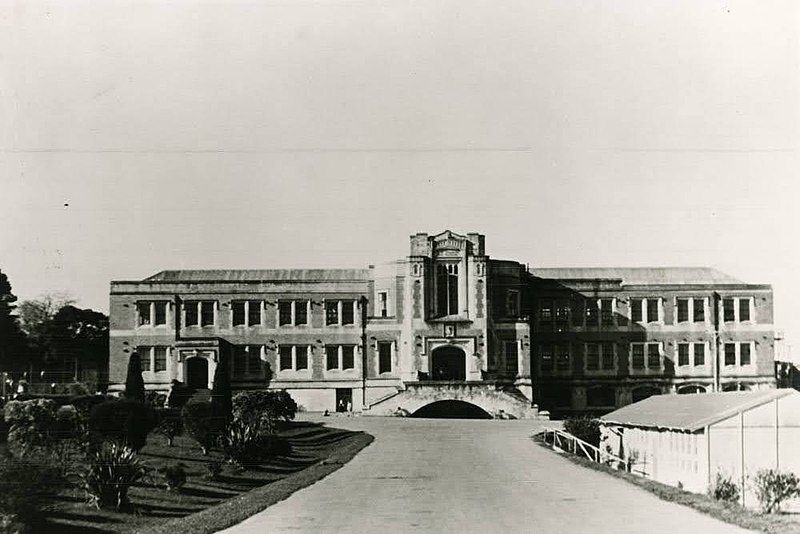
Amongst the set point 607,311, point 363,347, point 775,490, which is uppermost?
point 607,311

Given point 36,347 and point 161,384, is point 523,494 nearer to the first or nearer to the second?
point 161,384

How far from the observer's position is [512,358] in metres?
59.6

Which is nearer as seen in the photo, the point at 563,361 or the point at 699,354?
the point at 699,354

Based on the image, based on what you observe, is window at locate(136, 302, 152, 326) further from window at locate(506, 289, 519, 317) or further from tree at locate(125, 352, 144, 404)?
window at locate(506, 289, 519, 317)

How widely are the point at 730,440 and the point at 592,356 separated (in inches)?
1501

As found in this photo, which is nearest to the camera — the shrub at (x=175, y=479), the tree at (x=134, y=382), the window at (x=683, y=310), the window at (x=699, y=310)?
the shrub at (x=175, y=479)

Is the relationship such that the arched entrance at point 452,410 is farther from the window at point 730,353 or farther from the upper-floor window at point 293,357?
the window at point 730,353

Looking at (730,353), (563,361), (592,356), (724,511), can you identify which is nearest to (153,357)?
(563,361)

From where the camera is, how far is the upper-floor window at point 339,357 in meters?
61.4

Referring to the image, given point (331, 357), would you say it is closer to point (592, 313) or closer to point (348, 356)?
point (348, 356)

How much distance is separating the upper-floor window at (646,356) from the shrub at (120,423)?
128ft

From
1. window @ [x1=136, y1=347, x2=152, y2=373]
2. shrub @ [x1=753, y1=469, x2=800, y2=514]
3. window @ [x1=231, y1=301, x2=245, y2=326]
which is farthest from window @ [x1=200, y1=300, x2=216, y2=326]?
shrub @ [x1=753, y1=469, x2=800, y2=514]

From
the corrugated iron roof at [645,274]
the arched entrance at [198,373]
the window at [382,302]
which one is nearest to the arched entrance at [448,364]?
the window at [382,302]

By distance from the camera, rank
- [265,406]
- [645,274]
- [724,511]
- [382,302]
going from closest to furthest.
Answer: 1. [724,511]
2. [265,406]
3. [382,302]
4. [645,274]
